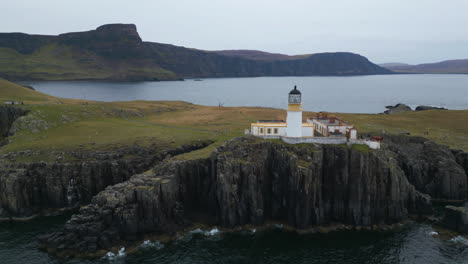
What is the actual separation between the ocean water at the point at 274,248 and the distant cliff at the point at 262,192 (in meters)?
3.01

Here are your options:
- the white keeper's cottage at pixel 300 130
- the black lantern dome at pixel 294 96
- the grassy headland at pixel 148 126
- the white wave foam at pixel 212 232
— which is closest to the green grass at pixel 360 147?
the white keeper's cottage at pixel 300 130

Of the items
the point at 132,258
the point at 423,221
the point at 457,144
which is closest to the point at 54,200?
the point at 132,258

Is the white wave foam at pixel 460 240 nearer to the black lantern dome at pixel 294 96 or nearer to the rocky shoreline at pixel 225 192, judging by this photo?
the rocky shoreline at pixel 225 192

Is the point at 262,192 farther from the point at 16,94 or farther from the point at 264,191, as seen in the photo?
the point at 16,94

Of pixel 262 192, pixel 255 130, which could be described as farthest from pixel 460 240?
pixel 255 130

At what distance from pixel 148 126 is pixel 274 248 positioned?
52.2 m

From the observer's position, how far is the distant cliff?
Result: 163 feet

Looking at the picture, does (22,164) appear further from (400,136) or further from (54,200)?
(400,136)

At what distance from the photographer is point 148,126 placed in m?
86.6

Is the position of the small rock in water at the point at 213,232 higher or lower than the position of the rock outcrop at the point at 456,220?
lower

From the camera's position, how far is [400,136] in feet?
240

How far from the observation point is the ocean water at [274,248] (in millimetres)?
43906

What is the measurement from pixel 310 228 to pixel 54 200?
46.1m

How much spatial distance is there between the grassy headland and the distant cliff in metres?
7.07
